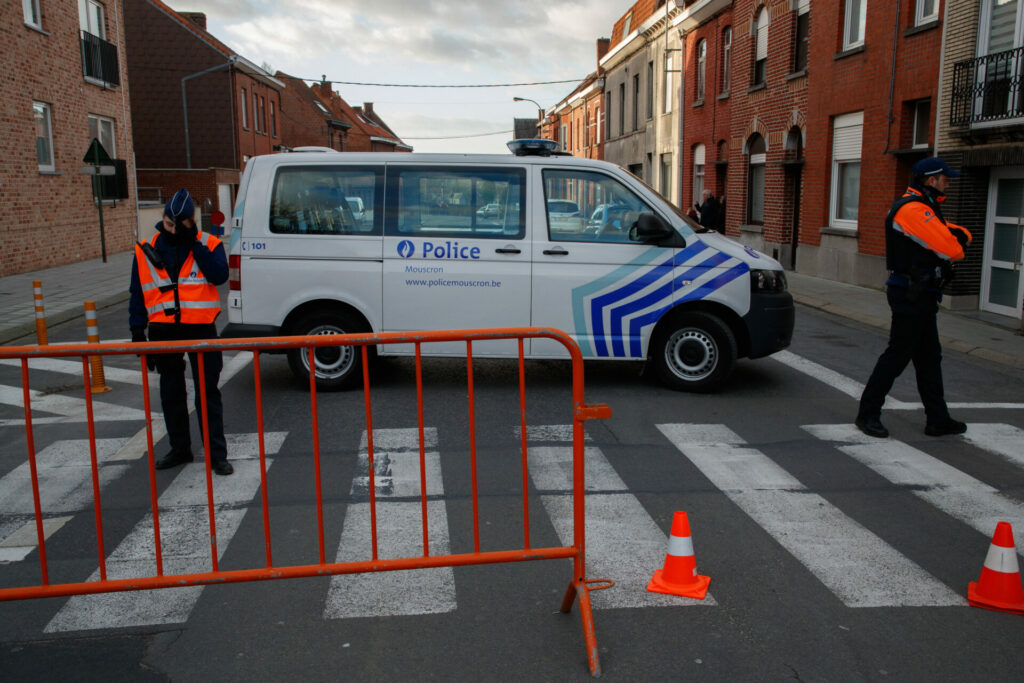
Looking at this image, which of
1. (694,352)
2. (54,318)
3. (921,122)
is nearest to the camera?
(694,352)

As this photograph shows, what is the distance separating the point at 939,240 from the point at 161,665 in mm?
5626

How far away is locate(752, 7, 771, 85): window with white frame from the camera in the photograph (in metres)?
23.5

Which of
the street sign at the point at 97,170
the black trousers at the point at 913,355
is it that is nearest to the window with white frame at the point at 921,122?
the black trousers at the point at 913,355

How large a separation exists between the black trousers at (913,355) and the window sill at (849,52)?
12.7 meters

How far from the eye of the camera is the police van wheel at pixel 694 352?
26.7 ft

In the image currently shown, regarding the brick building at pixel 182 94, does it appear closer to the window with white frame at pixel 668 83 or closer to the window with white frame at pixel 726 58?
the window with white frame at pixel 668 83

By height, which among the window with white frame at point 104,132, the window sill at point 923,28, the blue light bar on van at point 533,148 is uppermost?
the window sill at point 923,28

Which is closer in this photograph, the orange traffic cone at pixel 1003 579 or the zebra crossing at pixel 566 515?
the orange traffic cone at pixel 1003 579

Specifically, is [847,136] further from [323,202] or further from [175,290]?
[175,290]

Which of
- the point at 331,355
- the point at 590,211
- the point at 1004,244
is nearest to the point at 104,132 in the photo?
the point at 331,355

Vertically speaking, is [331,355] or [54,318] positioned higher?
[331,355]

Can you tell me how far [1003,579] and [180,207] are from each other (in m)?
5.04

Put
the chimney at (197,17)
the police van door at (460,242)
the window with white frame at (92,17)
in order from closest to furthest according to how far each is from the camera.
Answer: the police van door at (460,242)
the window with white frame at (92,17)
the chimney at (197,17)

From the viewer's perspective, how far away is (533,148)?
27.0ft
